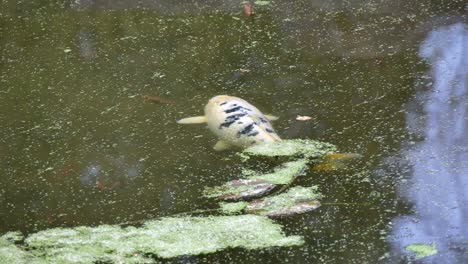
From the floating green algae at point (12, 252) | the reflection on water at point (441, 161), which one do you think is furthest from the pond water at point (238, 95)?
the floating green algae at point (12, 252)

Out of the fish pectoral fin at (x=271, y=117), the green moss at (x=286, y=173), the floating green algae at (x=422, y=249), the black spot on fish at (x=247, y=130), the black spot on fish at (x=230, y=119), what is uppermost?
the fish pectoral fin at (x=271, y=117)

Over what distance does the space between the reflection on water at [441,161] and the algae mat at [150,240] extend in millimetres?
454

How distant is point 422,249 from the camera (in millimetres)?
2795

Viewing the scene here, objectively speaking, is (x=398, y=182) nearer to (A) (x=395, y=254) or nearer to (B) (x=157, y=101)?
(A) (x=395, y=254)

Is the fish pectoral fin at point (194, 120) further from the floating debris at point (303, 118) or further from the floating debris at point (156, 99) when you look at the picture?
the floating debris at point (303, 118)

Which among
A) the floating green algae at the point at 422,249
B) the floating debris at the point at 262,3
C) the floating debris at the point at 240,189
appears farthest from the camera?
the floating debris at the point at 262,3

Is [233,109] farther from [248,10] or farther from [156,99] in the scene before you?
[248,10]

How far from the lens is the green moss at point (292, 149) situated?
3488mm

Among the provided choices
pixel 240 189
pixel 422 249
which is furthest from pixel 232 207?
pixel 422 249

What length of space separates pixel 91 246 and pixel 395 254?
1052 millimetres

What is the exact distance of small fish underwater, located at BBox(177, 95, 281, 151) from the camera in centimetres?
365

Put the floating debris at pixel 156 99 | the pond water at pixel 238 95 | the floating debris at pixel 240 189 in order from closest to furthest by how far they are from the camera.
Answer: the pond water at pixel 238 95 → the floating debris at pixel 240 189 → the floating debris at pixel 156 99

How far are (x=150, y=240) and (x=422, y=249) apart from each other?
935 millimetres

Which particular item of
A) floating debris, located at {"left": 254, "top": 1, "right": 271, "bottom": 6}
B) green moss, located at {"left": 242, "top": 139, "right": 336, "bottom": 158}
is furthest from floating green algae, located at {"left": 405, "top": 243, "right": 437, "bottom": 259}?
floating debris, located at {"left": 254, "top": 1, "right": 271, "bottom": 6}
